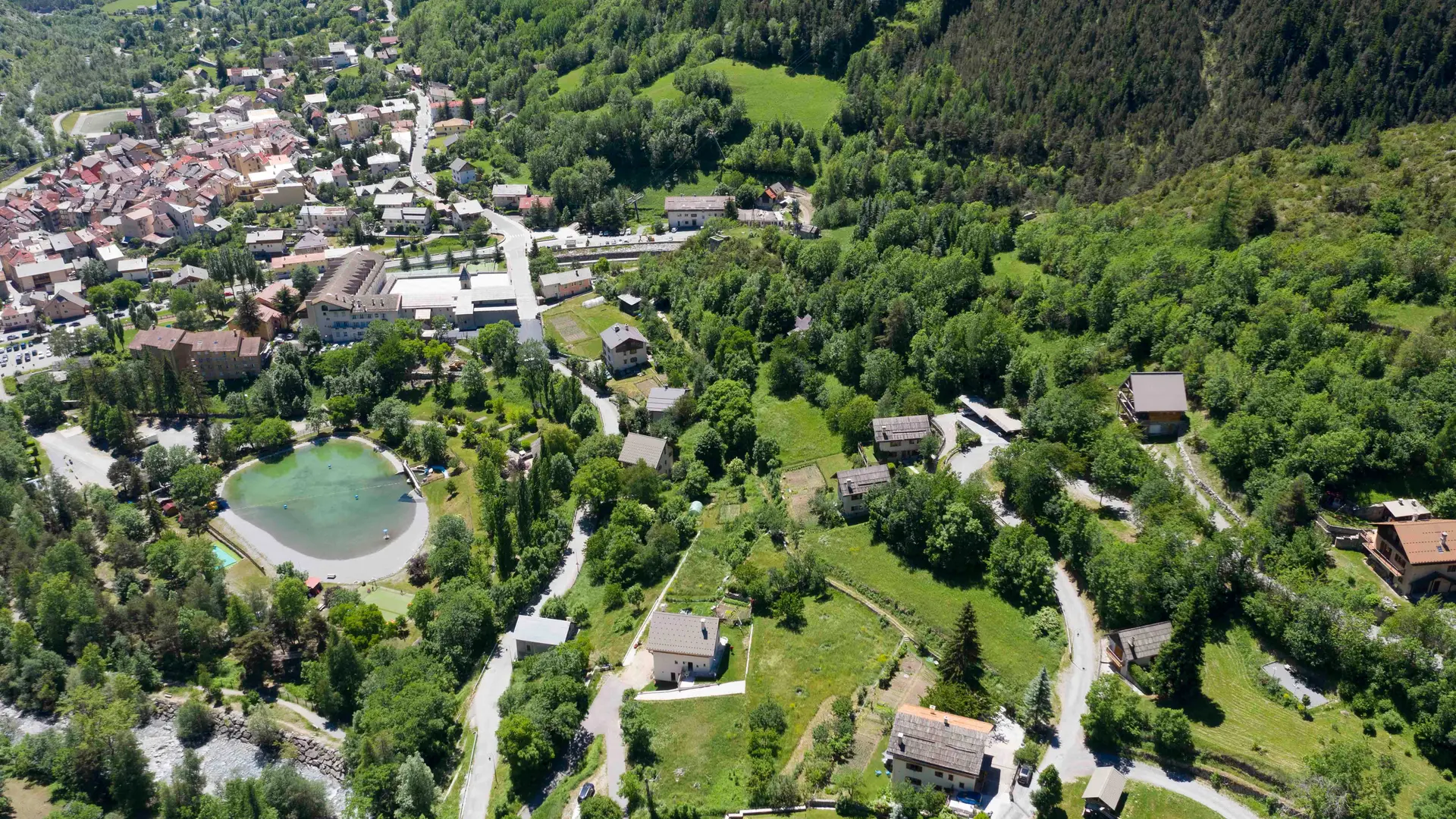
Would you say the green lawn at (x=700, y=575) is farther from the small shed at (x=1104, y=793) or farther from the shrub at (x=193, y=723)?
the shrub at (x=193, y=723)

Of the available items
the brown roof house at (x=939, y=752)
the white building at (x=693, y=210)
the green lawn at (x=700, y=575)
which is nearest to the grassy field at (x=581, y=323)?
the white building at (x=693, y=210)

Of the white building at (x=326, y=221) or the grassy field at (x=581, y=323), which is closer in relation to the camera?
the grassy field at (x=581, y=323)

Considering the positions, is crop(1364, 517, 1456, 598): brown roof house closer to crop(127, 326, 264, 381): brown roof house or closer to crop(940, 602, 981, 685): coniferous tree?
crop(940, 602, 981, 685): coniferous tree

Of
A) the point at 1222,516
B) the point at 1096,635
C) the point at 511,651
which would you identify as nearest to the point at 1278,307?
the point at 1222,516

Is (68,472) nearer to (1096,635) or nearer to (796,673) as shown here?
(796,673)

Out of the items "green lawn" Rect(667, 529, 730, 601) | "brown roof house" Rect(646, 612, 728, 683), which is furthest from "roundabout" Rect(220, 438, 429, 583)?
"brown roof house" Rect(646, 612, 728, 683)

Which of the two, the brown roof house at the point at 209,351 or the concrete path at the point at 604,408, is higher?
the concrete path at the point at 604,408
